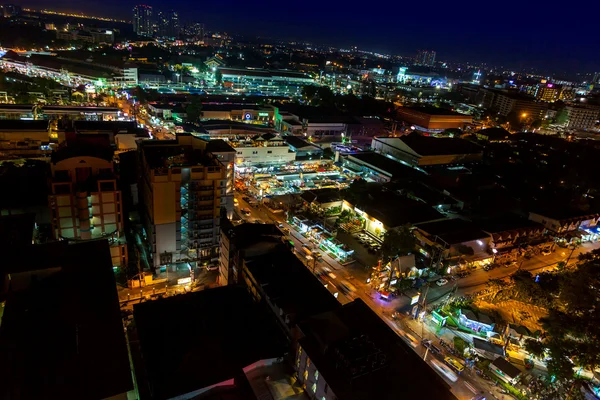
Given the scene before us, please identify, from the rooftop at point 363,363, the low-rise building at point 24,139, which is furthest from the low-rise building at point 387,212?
the low-rise building at point 24,139

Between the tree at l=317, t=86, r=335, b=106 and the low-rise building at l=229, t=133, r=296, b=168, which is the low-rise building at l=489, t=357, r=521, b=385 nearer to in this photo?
the low-rise building at l=229, t=133, r=296, b=168

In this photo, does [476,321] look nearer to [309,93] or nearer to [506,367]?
[506,367]

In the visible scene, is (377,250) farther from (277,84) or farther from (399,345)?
(277,84)

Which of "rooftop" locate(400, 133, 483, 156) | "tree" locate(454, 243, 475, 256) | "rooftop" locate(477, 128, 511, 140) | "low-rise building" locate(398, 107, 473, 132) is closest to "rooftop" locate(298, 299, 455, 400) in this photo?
"tree" locate(454, 243, 475, 256)

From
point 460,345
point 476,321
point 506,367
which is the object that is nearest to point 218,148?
point 460,345

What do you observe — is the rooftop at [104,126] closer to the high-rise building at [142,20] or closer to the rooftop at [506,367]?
the rooftop at [506,367]

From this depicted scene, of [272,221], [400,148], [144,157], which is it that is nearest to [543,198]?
[400,148]
